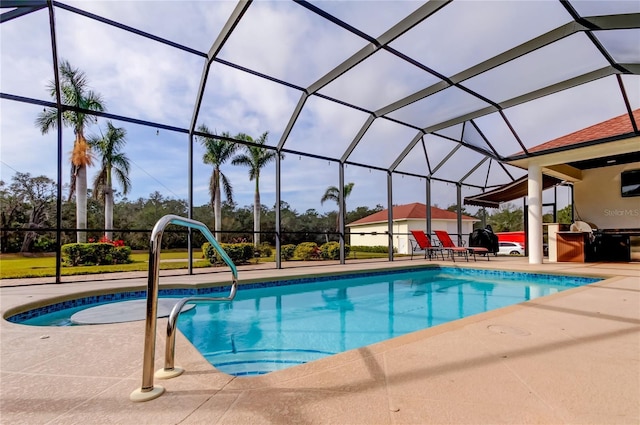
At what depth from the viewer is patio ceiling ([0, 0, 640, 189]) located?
5207 mm

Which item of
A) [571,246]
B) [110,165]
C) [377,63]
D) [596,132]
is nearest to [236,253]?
[377,63]

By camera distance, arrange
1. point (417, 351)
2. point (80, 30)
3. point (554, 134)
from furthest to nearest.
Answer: point (554, 134) → point (80, 30) → point (417, 351)

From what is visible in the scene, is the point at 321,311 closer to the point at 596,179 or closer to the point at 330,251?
the point at 330,251

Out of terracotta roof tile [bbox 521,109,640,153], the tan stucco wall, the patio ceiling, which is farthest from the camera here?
the tan stucco wall

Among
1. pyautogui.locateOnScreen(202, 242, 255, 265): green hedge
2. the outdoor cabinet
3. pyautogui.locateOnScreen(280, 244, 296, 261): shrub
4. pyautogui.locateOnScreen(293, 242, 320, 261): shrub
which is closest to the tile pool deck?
the outdoor cabinet

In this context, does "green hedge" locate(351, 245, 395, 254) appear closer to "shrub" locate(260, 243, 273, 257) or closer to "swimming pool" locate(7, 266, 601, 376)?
"shrub" locate(260, 243, 273, 257)

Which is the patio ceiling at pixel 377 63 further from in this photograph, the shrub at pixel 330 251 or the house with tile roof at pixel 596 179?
the shrub at pixel 330 251

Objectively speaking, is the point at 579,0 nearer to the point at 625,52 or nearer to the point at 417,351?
the point at 625,52

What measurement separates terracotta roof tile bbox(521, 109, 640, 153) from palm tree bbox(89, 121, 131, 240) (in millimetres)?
19810

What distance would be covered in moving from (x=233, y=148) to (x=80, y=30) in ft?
44.6

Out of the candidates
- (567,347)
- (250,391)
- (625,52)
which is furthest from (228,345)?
(625,52)

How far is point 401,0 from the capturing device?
5.05m

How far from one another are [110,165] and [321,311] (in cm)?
1840

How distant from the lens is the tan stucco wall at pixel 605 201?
10.5m
